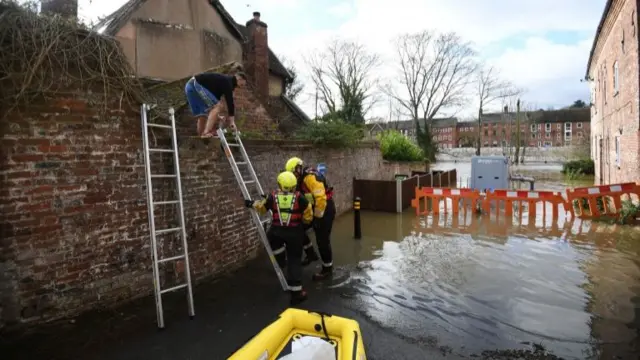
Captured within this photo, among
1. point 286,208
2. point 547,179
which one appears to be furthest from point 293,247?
point 547,179

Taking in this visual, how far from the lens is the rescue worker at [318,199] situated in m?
5.99

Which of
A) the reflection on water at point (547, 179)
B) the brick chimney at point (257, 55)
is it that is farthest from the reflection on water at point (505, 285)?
the reflection on water at point (547, 179)

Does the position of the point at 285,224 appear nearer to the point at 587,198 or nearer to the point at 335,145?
the point at 335,145

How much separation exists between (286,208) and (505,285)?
3609 millimetres

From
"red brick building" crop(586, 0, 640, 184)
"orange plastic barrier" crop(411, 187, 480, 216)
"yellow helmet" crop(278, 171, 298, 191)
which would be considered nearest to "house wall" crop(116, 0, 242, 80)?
"yellow helmet" crop(278, 171, 298, 191)

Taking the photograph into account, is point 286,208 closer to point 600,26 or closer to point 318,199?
point 318,199

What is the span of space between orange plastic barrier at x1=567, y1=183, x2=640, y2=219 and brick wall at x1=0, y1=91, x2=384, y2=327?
33.6ft

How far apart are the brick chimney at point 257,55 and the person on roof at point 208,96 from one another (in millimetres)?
8599

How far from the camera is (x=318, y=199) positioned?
5977mm

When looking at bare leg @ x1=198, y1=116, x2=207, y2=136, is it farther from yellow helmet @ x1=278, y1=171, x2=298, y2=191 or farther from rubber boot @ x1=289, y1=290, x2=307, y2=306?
rubber boot @ x1=289, y1=290, x2=307, y2=306

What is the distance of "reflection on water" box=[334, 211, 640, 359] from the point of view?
4188mm

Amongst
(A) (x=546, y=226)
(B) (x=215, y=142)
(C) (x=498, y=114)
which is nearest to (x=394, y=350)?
(B) (x=215, y=142)

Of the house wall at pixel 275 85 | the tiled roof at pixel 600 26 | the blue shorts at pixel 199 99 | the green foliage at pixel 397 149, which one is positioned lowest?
the green foliage at pixel 397 149

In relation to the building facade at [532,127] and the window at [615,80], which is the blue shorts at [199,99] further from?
the building facade at [532,127]
